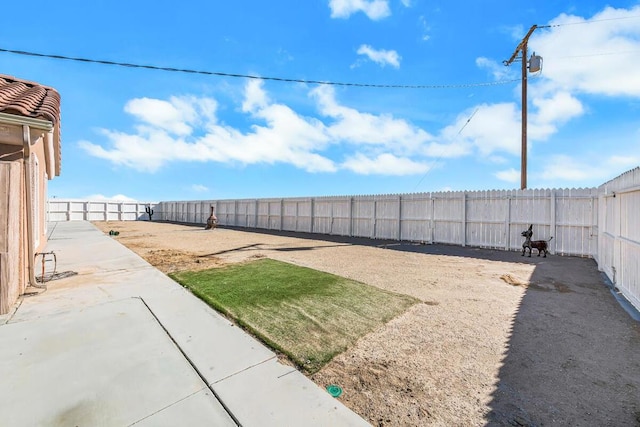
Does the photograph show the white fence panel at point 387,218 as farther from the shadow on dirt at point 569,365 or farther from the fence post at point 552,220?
the shadow on dirt at point 569,365

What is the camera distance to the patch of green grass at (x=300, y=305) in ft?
10.1

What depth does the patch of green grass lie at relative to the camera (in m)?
3.09

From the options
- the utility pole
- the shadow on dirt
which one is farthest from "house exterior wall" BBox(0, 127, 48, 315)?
the utility pole

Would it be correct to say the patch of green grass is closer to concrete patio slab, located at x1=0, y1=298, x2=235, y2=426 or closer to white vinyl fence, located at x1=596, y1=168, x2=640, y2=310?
concrete patio slab, located at x1=0, y1=298, x2=235, y2=426

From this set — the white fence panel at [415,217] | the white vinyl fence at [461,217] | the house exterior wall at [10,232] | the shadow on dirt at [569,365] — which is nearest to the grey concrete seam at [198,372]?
the shadow on dirt at [569,365]

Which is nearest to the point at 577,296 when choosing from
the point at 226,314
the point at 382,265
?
the point at 382,265

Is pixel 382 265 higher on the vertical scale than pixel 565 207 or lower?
lower

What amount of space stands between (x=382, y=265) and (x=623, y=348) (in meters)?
4.85

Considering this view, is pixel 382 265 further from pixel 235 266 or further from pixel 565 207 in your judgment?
pixel 565 207

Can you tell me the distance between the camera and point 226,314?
3.81 m

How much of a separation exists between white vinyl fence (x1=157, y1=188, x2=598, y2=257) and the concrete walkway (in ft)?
37.4

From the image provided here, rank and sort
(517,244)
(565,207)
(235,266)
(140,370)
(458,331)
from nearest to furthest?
(140,370) < (458,331) < (235,266) < (565,207) < (517,244)

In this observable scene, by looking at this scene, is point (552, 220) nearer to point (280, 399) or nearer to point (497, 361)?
point (497, 361)

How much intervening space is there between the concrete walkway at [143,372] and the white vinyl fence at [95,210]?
3202cm
